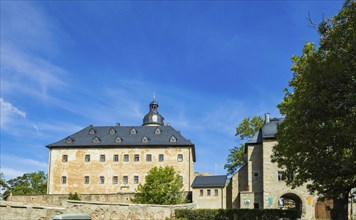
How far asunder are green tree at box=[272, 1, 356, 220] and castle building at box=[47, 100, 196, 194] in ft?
116

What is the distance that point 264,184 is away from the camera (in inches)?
1407

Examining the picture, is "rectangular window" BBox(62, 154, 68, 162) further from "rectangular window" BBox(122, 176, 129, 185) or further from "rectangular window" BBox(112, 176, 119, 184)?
"rectangular window" BBox(122, 176, 129, 185)

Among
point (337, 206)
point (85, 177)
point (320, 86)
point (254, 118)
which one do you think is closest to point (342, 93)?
point (320, 86)

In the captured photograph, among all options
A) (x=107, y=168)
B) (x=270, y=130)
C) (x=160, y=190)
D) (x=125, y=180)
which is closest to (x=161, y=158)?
(x=125, y=180)

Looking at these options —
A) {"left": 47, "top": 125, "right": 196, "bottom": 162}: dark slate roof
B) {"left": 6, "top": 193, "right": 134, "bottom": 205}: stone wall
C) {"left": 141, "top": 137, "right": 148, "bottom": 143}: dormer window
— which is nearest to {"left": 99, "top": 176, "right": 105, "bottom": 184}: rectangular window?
{"left": 47, "top": 125, "right": 196, "bottom": 162}: dark slate roof

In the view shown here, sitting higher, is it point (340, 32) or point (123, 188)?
point (340, 32)

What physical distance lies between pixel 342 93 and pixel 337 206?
260 inches

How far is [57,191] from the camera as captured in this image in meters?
52.6

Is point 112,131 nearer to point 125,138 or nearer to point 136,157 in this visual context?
point 125,138

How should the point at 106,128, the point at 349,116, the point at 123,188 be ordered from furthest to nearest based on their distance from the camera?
the point at 106,128 < the point at 123,188 < the point at 349,116

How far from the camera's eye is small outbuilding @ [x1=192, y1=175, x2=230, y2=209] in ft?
131

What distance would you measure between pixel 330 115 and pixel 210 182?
89.5 feet

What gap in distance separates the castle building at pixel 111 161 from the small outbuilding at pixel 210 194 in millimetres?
10884

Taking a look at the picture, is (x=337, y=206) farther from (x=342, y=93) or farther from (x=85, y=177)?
(x=85, y=177)
